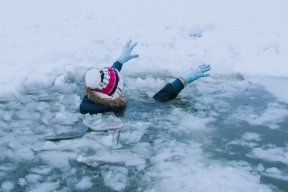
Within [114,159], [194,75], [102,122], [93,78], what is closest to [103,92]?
[93,78]

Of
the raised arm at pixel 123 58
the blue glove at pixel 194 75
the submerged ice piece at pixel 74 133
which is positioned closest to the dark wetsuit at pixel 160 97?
the blue glove at pixel 194 75

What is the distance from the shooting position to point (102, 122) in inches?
139

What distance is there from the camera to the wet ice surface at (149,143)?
8.61 feet

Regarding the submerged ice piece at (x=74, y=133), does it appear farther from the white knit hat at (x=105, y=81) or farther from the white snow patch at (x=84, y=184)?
the white snow patch at (x=84, y=184)

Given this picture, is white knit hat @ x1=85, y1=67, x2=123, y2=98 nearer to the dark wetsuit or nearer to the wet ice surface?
the dark wetsuit

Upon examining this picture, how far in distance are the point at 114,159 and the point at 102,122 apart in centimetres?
73

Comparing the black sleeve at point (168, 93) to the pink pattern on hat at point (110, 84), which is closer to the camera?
the pink pattern on hat at point (110, 84)

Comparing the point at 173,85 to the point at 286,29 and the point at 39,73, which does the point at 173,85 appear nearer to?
the point at 39,73

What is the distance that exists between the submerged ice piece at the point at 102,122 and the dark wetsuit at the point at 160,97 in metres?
0.08

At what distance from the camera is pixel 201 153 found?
117 inches

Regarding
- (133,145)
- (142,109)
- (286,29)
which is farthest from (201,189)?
(286,29)

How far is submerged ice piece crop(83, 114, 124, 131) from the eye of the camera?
3.43 m

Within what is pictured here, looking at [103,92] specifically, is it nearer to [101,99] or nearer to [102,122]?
[101,99]

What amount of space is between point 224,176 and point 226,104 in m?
1.42
